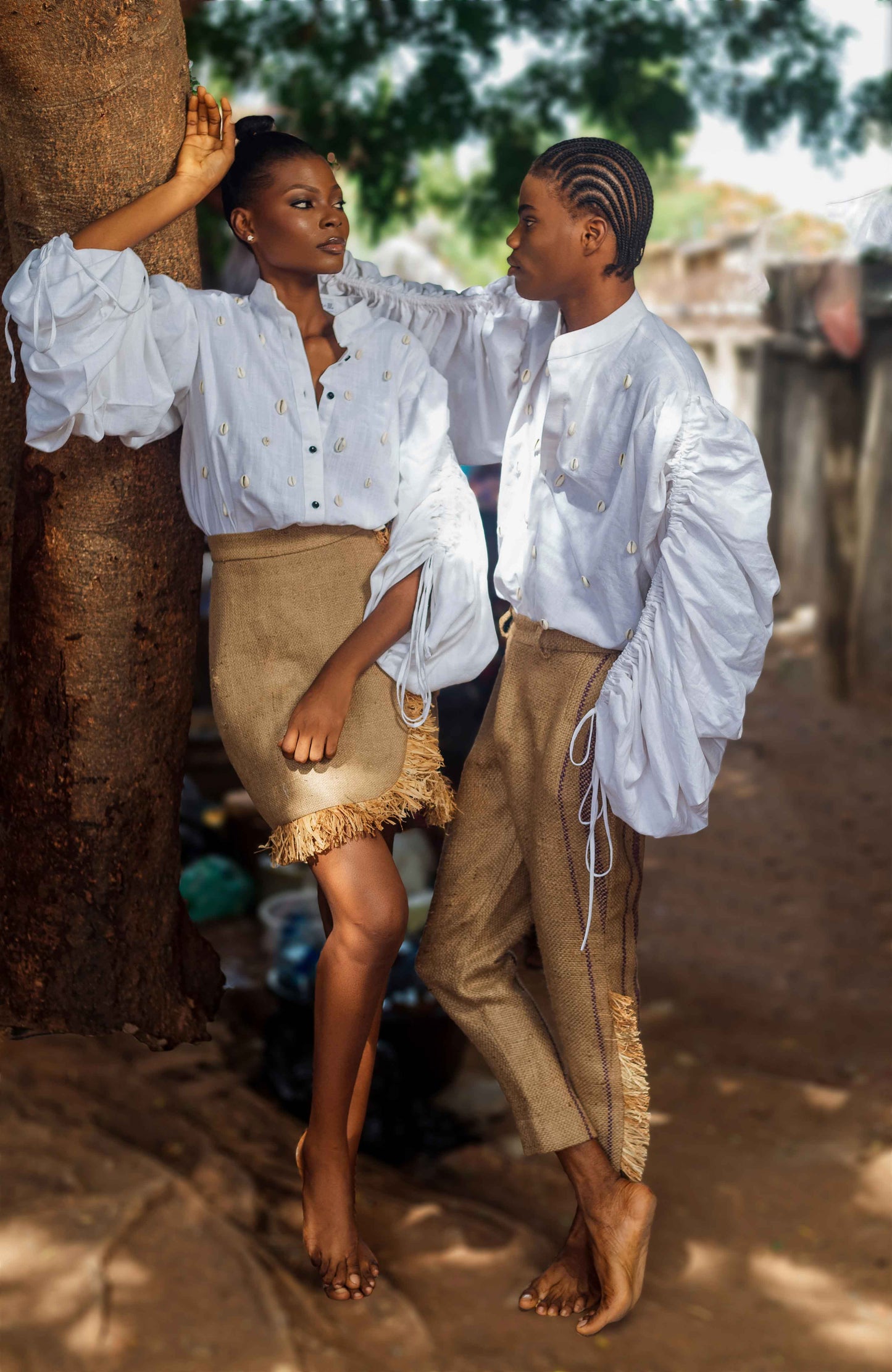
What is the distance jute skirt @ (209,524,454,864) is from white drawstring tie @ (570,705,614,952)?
33cm

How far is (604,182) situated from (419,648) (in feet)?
2.99

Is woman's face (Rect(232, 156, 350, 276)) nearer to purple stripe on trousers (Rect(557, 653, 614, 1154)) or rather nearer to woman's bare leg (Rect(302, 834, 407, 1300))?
purple stripe on trousers (Rect(557, 653, 614, 1154))

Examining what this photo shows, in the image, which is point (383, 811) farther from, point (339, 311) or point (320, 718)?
point (339, 311)

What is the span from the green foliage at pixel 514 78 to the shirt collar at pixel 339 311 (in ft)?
11.3

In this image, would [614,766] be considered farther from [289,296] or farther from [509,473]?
[289,296]

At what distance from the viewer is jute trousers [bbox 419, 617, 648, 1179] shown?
8.63 feet

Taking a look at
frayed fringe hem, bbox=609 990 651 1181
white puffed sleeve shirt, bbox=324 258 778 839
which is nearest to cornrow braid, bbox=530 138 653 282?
white puffed sleeve shirt, bbox=324 258 778 839

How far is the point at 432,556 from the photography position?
2500 mm

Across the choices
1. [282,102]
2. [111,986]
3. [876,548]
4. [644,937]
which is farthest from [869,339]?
[111,986]

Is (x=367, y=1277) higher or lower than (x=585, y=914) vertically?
lower

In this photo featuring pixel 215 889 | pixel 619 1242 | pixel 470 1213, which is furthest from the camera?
pixel 215 889

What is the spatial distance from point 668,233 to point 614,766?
982 inches

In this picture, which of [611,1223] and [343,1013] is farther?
[611,1223]

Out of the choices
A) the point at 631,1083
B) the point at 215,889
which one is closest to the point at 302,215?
the point at 631,1083
